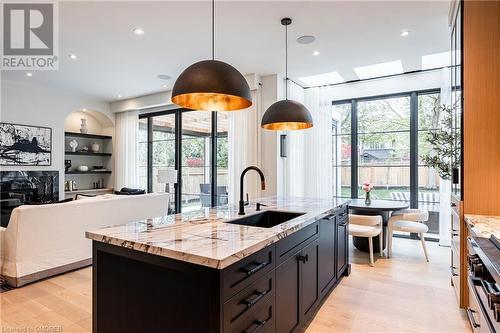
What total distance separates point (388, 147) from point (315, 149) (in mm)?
1358

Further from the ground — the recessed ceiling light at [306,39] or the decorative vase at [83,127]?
the recessed ceiling light at [306,39]

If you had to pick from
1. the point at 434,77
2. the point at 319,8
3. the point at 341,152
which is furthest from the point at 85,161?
the point at 434,77

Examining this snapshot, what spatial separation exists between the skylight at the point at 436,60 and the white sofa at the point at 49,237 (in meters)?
5.13

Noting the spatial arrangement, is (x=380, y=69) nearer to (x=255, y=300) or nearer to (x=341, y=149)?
(x=341, y=149)

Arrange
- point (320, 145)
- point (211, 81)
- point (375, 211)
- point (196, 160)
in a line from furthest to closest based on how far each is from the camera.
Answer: point (196, 160) → point (320, 145) → point (375, 211) → point (211, 81)

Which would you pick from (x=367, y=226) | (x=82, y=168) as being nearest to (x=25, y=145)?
(x=82, y=168)

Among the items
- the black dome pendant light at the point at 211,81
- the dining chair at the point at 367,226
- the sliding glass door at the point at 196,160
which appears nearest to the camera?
the black dome pendant light at the point at 211,81

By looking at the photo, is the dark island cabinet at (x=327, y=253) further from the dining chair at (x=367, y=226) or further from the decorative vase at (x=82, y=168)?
the decorative vase at (x=82, y=168)

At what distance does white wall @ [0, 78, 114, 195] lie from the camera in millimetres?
5691

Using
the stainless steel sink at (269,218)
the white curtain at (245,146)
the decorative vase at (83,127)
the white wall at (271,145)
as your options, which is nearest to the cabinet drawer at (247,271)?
the stainless steel sink at (269,218)

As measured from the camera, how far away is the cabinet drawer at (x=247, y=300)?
4.65ft

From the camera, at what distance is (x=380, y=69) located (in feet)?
16.7

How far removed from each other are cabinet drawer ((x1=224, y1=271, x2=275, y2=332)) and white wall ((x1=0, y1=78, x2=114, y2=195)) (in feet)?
20.6

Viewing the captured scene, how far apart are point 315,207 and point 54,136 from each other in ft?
19.9
